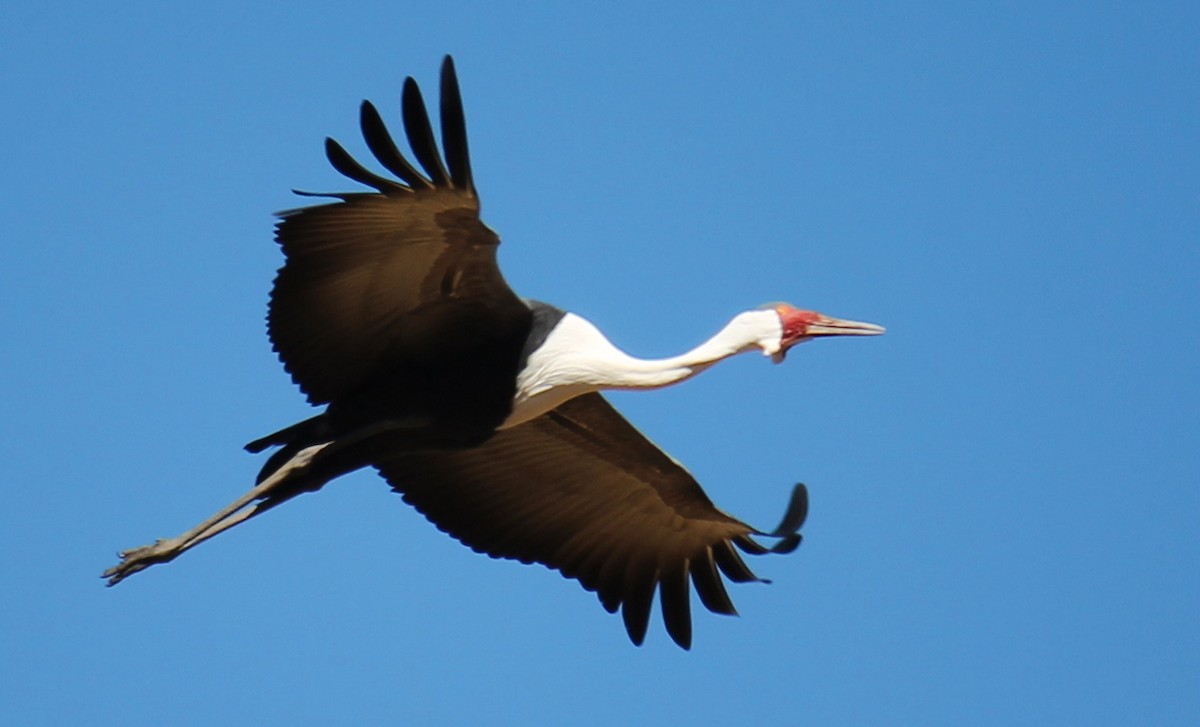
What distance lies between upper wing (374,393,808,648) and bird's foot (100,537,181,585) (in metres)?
1.86

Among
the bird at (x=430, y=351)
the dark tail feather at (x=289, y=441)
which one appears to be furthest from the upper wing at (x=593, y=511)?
the dark tail feather at (x=289, y=441)

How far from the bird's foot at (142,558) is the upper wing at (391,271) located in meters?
1.31

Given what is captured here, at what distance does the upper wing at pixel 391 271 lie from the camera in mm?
11789

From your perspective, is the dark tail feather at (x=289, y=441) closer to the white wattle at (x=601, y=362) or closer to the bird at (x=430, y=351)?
the bird at (x=430, y=351)

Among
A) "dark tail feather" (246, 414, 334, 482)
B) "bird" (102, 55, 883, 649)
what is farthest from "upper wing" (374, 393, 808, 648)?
"dark tail feather" (246, 414, 334, 482)

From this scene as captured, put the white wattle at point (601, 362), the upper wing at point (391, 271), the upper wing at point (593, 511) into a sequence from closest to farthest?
the upper wing at point (391, 271) → the white wattle at point (601, 362) → the upper wing at point (593, 511)

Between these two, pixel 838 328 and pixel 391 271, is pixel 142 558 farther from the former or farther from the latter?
pixel 838 328

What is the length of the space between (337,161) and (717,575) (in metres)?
4.55

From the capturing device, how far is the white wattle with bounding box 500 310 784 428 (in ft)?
41.5

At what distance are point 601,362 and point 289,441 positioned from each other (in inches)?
82.3

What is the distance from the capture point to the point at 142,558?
12.7m

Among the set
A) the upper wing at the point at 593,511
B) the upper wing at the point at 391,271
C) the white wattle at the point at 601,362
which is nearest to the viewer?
the upper wing at the point at 391,271

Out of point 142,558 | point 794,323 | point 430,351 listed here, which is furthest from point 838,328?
point 142,558

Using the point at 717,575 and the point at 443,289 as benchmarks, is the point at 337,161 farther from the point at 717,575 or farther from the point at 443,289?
the point at 717,575
